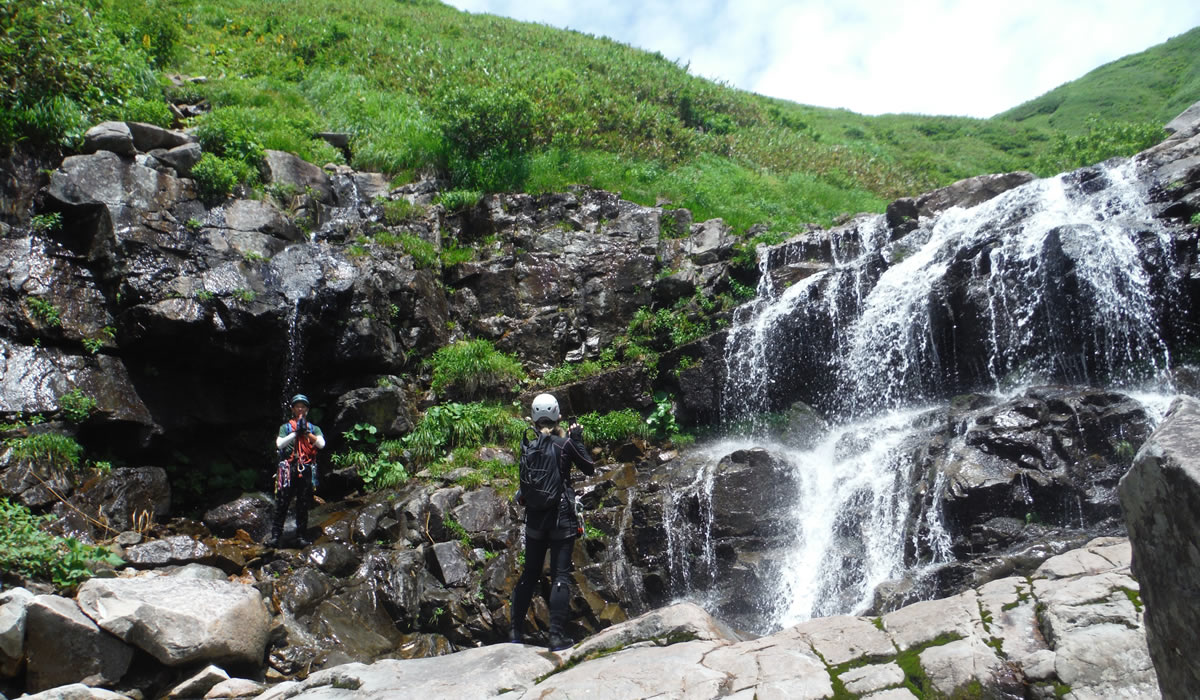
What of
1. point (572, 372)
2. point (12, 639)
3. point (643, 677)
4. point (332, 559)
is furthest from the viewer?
point (572, 372)

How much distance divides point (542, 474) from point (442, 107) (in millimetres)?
14195

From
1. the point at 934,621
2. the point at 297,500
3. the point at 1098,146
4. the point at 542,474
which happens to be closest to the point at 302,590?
the point at 297,500

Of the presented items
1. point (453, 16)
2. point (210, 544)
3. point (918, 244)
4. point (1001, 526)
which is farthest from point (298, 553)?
point (453, 16)

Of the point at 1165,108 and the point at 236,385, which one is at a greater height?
the point at 1165,108

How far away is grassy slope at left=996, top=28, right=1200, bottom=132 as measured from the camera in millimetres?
30734

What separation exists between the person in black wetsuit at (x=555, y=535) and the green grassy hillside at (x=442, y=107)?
9.08 metres

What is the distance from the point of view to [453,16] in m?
31.4

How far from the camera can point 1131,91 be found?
34062 mm

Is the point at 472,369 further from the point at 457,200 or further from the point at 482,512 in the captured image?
the point at 457,200

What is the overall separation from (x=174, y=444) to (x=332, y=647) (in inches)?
184

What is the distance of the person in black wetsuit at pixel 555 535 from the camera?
226 inches

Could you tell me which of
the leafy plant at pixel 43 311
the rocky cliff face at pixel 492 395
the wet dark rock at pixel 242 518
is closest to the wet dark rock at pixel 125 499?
the rocky cliff face at pixel 492 395

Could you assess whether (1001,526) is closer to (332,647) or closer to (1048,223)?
(1048,223)

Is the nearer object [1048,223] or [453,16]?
[1048,223]
